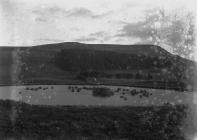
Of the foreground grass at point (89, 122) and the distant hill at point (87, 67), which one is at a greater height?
the distant hill at point (87, 67)

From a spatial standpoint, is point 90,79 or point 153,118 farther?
point 90,79

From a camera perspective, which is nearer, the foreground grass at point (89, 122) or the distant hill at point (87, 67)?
the foreground grass at point (89, 122)

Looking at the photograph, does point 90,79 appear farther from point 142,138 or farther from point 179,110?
point 142,138

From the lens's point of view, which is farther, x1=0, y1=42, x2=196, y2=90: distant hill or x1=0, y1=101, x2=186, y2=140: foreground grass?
x1=0, y1=42, x2=196, y2=90: distant hill

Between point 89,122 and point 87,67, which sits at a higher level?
point 87,67

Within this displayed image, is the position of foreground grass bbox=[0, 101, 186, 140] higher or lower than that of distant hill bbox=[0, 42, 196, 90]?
lower

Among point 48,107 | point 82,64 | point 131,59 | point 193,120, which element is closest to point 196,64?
point 193,120

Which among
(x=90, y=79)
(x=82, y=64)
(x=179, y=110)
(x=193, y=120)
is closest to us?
(x=193, y=120)

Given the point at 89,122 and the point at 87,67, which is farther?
the point at 87,67
